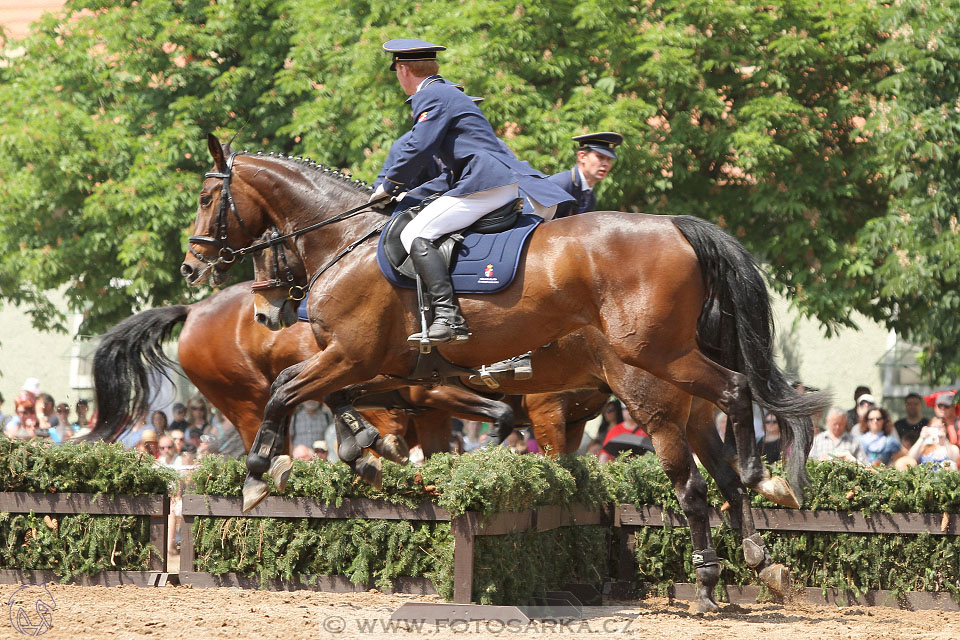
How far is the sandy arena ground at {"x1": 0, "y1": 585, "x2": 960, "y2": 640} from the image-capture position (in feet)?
17.9

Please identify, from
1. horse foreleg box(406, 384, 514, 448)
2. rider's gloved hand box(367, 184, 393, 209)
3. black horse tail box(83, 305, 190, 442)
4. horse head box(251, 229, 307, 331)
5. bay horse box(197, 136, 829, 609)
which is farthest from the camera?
black horse tail box(83, 305, 190, 442)

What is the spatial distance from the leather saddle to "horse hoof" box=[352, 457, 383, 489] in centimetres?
120

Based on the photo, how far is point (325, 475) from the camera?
7055 millimetres

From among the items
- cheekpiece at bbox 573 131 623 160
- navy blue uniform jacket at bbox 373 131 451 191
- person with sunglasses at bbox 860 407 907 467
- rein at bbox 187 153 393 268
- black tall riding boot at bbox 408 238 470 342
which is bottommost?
person with sunglasses at bbox 860 407 907 467

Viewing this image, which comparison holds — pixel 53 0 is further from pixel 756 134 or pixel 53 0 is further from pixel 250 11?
pixel 756 134

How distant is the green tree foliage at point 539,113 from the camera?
12758mm

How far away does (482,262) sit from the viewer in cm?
623

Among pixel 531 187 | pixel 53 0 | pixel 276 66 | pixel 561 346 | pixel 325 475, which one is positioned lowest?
pixel 325 475

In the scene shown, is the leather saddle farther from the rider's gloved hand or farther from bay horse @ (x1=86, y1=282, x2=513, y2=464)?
bay horse @ (x1=86, y1=282, x2=513, y2=464)

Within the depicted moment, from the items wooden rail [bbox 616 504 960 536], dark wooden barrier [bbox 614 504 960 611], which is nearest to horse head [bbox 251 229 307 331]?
dark wooden barrier [bbox 614 504 960 611]

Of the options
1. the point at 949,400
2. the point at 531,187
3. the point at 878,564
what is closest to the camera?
the point at 878,564

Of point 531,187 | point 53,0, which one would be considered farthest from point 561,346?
point 53,0

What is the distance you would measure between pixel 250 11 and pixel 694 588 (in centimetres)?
1174

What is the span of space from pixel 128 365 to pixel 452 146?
4802 mm
